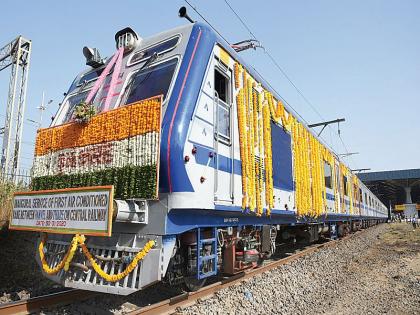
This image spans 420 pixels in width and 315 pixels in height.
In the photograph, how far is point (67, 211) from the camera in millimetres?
4441

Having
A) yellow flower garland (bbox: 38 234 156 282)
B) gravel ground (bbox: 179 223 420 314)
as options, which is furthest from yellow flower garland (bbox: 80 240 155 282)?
gravel ground (bbox: 179 223 420 314)

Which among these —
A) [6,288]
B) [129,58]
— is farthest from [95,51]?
[6,288]

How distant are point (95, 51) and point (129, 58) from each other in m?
1.05

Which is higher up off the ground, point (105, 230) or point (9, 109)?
point (9, 109)

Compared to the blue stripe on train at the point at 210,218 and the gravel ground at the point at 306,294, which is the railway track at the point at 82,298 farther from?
the blue stripe on train at the point at 210,218

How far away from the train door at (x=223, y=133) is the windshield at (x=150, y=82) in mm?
759

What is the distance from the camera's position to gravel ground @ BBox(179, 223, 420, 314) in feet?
17.4

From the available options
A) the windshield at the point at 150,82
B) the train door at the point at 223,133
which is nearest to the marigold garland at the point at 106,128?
the windshield at the point at 150,82

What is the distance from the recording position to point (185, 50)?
16.6 ft

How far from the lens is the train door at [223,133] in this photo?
17.0 ft

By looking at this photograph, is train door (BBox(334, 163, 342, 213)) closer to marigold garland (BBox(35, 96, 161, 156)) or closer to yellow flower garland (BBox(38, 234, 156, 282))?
marigold garland (BBox(35, 96, 161, 156))

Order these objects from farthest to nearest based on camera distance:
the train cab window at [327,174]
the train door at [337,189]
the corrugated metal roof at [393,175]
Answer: the corrugated metal roof at [393,175] → the train door at [337,189] → the train cab window at [327,174]

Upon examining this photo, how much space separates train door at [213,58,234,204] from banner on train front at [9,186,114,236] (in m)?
1.62

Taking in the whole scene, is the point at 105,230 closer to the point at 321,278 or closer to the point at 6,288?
the point at 6,288
